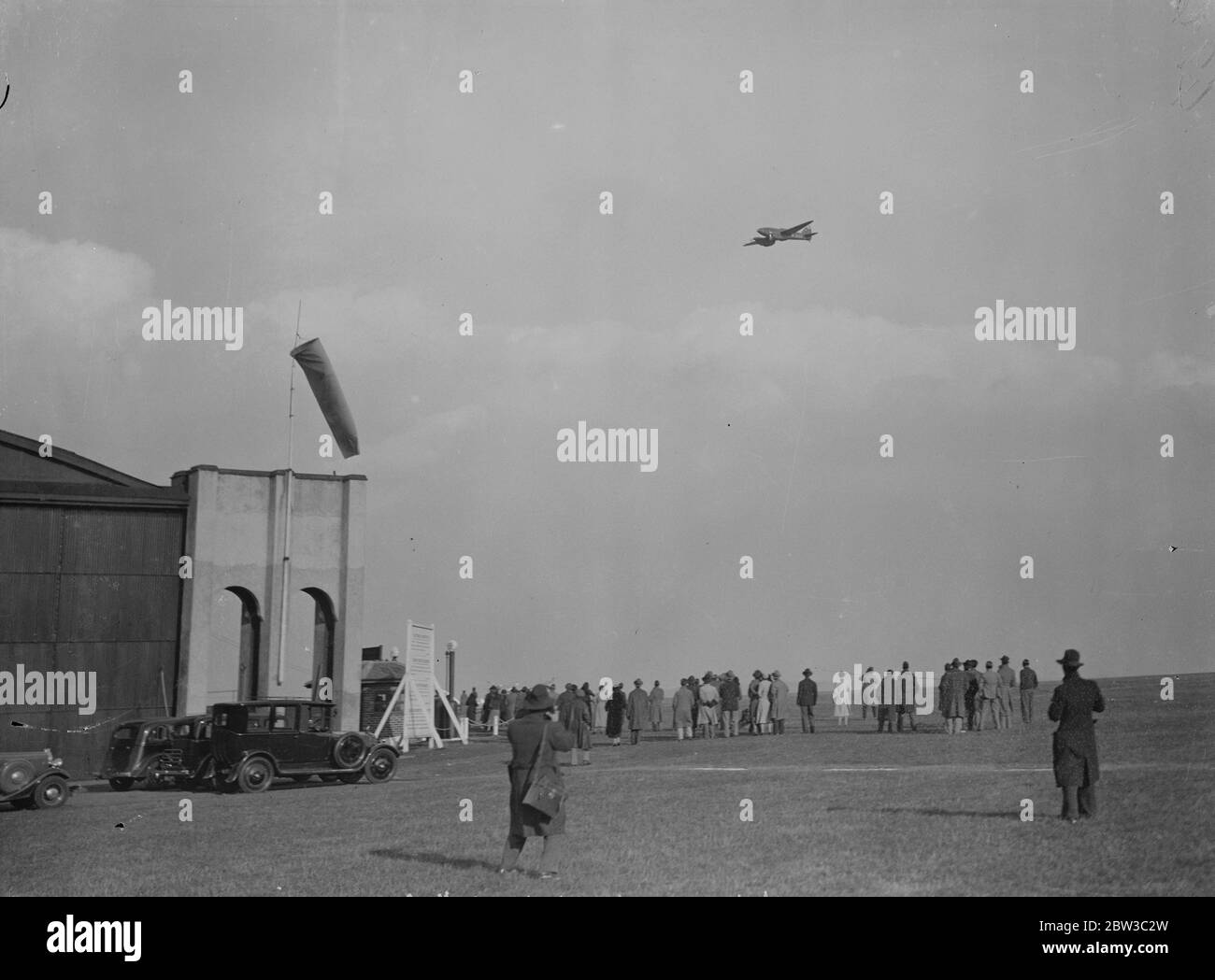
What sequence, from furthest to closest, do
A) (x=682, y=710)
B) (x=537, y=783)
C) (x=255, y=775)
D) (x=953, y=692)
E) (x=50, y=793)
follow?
1. (x=682, y=710)
2. (x=953, y=692)
3. (x=255, y=775)
4. (x=50, y=793)
5. (x=537, y=783)

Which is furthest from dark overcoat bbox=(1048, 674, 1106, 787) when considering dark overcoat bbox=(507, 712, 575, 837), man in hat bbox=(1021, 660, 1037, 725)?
man in hat bbox=(1021, 660, 1037, 725)

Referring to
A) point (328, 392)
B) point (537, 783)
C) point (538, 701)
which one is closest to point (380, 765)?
point (328, 392)

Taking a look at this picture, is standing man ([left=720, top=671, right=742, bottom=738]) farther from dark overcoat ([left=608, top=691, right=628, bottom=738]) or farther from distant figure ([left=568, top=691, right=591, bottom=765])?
distant figure ([left=568, top=691, right=591, bottom=765])

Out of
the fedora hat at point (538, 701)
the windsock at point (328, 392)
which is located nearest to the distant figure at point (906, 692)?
the windsock at point (328, 392)

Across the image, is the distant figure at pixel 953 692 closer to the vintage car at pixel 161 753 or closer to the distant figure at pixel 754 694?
the distant figure at pixel 754 694

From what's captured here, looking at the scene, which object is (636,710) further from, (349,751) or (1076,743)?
(1076,743)

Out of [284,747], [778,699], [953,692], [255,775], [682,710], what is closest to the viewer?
[255,775]
